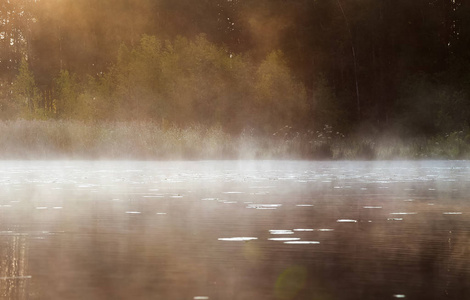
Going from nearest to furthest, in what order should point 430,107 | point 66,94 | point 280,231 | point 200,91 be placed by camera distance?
point 280,231
point 430,107
point 200,91
point 66,94

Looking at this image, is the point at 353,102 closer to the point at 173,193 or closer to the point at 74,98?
the point at 74,98

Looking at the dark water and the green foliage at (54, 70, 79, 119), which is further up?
the green foliage at (54, 70, 79, 119)

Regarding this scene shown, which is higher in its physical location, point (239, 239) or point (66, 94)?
point (66, 94)

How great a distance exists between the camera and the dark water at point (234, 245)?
5.24m

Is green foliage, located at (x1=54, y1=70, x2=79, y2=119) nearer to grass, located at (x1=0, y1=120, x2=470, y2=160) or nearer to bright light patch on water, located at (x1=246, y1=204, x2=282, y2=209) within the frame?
grass, located at (x1=0, y1=120, x2=470, y2=160)

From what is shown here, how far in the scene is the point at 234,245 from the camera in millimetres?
7348

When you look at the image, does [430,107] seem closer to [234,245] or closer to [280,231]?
[280,231]

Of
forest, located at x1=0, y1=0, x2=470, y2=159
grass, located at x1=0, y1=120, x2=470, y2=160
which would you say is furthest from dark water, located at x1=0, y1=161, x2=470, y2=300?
forest, located at x1=0, y1=0, x2=470, y2=159

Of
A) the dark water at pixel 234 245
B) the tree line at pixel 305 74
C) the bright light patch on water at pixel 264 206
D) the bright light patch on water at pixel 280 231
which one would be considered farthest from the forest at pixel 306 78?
the bright light patch on water at pixel 280 231

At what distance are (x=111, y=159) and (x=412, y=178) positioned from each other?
15.4 meters

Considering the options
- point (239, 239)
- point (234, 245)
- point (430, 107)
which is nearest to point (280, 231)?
point (239, 239)

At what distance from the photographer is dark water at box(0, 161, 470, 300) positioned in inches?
206

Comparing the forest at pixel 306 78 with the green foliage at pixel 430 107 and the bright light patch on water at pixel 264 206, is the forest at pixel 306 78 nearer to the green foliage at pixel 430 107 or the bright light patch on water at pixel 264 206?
the green foliage at pixel 430 107

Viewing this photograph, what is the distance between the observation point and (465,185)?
1683 centimetres
